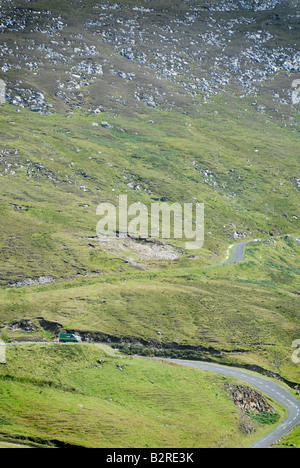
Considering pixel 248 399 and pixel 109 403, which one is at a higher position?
pixel 109 403

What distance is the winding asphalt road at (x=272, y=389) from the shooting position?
63.9 m

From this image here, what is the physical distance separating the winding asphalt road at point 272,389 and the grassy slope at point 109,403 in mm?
1765

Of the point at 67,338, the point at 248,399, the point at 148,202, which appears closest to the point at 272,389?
the point at 248,399

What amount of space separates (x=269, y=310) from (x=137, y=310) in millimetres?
28130

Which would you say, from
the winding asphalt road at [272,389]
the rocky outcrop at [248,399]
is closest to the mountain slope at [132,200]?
the winding asphalt road at [272,389]

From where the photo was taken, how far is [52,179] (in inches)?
5394

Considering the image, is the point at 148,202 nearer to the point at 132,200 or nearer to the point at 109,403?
the point at 132,200

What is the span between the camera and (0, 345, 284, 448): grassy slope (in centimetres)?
5516

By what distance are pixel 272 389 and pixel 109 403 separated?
1053 inches

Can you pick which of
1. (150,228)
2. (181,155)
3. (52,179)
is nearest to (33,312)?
(150,228)

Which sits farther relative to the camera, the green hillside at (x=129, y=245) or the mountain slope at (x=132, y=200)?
the mountain slope at (x=132, y=200)

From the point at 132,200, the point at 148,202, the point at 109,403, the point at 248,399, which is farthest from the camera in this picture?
the point at 148,202

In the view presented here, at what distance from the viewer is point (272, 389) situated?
72.7 meters

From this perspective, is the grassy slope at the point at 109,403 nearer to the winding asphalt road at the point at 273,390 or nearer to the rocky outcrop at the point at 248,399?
the rocky outcrop at the point at 248,399
